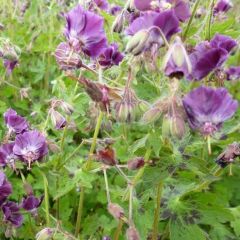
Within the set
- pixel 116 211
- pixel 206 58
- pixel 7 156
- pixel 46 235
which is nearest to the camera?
pixel 206 58

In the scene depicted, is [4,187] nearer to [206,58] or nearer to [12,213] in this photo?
[12,213]

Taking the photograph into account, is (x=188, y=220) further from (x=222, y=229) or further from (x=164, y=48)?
(x=164, y=48)

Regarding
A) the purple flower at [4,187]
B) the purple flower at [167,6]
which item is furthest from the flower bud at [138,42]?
the purple flower at [4,187]

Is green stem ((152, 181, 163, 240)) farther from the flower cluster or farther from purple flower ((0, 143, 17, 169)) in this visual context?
purple flower ((0, 143, 17, 169))

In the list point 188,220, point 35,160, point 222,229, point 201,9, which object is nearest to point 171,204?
point 188,220

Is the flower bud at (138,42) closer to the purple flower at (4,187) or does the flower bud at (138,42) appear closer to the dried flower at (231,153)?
the dried flower at (231,153)

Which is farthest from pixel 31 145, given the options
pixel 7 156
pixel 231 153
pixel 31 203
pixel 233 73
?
pixel 233 73
